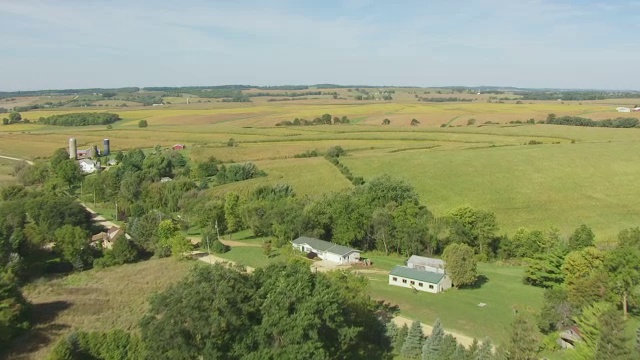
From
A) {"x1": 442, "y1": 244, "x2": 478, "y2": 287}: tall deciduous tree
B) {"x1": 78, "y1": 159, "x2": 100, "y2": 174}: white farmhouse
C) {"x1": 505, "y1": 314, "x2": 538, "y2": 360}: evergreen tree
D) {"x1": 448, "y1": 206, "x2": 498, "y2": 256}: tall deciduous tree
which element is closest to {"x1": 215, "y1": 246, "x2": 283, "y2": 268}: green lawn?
{"x1": 442, "y1": 244, "x2": 478, "y2": 287}: tall deciduous tree

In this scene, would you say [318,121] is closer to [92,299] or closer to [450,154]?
[450,154]

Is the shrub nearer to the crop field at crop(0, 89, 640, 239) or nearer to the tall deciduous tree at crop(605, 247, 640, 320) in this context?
the crop field at crop(0, 89, 640, 239)

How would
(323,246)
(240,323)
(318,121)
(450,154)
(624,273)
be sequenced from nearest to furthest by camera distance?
(240,323)
(624,273)
(323,246)
(450,154)
(318,121)

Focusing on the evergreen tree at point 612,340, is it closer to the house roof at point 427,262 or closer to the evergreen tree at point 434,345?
the evergreen tree at point 434,345

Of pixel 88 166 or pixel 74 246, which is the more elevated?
pixel 88 166

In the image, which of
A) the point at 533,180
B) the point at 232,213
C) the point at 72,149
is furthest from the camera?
the point at 72,149

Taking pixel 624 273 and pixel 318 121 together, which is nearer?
pixel 624 273

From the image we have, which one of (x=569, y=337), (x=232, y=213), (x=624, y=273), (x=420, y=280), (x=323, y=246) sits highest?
(x=624, y=273)

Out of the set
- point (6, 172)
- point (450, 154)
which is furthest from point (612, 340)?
point (6, 172)
